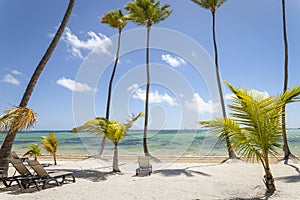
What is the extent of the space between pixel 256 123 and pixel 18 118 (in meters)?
6.35

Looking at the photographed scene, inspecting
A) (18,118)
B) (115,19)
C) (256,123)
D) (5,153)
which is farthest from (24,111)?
(115,19)

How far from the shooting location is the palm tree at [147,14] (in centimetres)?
1769

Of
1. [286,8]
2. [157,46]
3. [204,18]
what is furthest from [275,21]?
[157,46]

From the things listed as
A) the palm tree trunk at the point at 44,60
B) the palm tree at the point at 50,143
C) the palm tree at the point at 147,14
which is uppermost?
the palm tree at the point at 147,14

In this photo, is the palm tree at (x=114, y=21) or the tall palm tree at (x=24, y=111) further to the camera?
the palm tree at (x=114, y=21)

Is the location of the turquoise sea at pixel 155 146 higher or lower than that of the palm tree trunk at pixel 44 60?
lower

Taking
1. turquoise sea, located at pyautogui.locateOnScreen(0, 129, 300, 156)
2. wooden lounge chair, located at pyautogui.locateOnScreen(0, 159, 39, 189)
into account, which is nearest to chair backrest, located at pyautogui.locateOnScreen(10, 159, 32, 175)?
wooden lounge chair, located at pyautogui.locateOnScreen(0, 159, 39, 189)

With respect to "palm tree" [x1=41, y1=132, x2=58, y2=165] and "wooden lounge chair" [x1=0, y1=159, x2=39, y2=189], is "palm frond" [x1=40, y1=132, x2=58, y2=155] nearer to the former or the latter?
"palm tree" [x1=41, y1=132, x2=58, y2=165]

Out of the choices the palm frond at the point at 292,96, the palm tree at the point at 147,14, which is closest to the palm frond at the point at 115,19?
the palm tree at the point at 147,14

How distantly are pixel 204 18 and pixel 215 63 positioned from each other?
4.12m

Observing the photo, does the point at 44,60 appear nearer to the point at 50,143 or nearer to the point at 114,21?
the point at 50,143

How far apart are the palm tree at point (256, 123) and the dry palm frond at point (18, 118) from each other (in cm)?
466

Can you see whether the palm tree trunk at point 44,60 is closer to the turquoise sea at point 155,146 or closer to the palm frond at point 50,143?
the palm frond at point 50,143

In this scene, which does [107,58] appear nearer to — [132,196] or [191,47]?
Result: [191,47]
